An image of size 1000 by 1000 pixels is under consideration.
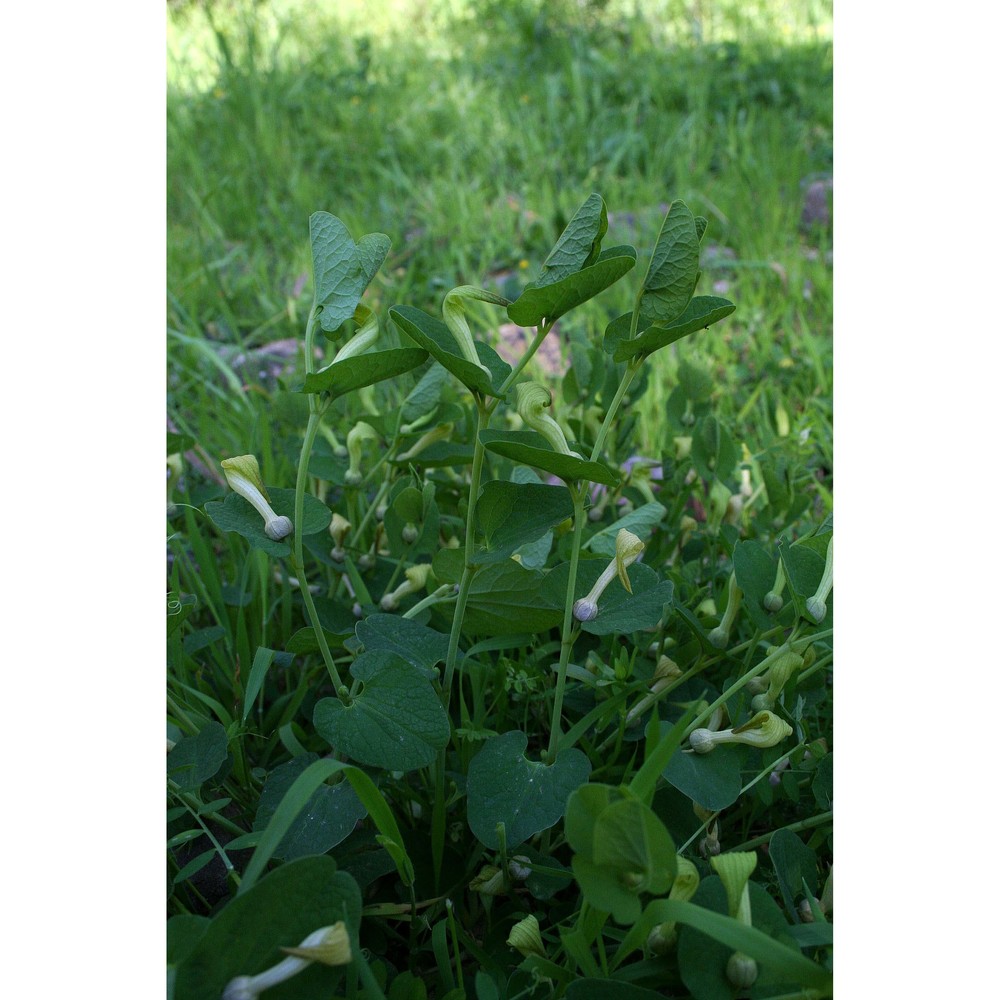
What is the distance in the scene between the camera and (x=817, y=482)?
128 cm

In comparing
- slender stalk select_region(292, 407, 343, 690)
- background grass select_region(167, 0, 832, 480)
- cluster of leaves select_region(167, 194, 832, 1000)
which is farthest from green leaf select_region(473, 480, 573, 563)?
background grass select_region(167, 0, 832, 480)

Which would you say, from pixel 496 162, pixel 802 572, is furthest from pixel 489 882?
pixel 496 162

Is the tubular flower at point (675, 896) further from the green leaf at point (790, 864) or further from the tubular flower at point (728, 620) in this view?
the tubular flower at point (728, 620)

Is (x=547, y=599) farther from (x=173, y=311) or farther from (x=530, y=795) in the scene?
(x=173, y=311)

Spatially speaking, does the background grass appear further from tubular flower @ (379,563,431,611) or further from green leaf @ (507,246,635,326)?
green leaf @ (507,246,635,326)

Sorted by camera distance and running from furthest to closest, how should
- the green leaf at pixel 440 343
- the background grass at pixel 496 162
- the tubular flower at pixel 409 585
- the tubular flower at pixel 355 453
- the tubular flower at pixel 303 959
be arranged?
the background grass at pixel 496 162 < the tubular flower at pixel 355 453 < the tubular flower at pixel 409 585 < the green leaf at pixel 440 343 < the tubular flower at pixel 303 959

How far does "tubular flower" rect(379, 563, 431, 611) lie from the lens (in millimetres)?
795

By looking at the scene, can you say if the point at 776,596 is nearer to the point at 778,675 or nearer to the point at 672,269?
the point at 778,675

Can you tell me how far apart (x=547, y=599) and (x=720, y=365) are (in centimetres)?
114

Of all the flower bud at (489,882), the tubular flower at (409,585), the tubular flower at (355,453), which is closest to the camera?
the flower bud at (489,882)

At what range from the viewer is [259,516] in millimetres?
651

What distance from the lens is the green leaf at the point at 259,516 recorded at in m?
0.62

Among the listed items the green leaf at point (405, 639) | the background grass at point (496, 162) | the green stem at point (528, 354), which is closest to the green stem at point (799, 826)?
the green leaf at point (405, 639)

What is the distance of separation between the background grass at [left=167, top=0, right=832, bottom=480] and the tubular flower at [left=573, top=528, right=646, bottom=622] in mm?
660
